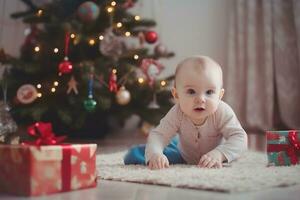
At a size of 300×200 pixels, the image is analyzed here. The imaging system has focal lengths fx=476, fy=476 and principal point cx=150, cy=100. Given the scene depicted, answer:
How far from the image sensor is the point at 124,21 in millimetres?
2846

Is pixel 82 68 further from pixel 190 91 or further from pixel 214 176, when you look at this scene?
pixel 214 176

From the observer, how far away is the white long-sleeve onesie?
1503 mm

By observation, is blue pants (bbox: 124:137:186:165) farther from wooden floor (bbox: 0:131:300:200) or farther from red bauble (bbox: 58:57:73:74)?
red bauble (bbox: 58:57:73:74)

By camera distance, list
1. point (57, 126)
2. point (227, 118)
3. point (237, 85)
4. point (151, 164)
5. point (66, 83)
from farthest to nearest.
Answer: point (237, 85), point (57, 126), point (66, 83), point (227, 118), point (151, 164)

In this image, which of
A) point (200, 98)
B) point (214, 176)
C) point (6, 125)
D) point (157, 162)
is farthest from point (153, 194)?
point (6, 125)

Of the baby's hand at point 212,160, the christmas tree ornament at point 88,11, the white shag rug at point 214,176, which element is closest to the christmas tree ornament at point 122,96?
the christmas tree ornament at point 88,11

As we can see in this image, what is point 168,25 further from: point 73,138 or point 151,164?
point 151,164

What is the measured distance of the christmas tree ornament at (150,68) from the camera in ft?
9.16

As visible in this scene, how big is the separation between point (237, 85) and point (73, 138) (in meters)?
1.27

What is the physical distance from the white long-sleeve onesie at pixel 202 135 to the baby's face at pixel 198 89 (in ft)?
0.16

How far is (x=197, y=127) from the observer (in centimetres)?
154

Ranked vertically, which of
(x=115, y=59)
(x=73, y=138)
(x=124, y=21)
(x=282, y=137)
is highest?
(x=124, y=21)

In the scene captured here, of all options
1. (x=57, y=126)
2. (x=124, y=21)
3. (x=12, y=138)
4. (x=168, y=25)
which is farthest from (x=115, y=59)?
(x=168, y=25)

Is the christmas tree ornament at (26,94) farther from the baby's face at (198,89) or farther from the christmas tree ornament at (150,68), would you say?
the baby's face at (198,89)
